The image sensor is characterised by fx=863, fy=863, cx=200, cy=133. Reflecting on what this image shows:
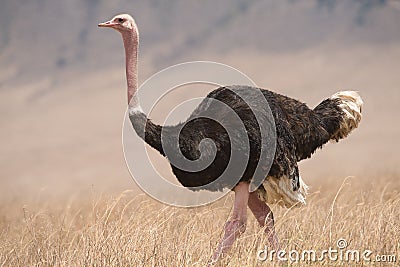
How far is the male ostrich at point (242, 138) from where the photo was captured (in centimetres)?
680

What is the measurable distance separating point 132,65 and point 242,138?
3.51ft

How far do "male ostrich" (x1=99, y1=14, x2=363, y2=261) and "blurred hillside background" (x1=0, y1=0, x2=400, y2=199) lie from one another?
3719 cm

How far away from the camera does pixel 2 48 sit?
79.0 metres

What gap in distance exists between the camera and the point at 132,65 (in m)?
6.98

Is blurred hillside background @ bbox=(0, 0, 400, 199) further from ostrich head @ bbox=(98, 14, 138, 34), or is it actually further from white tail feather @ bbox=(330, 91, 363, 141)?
ostrich head @ bbox=(98, 14, 138, 34)

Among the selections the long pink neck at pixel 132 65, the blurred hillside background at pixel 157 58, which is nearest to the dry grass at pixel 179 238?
the long pink neck at pixel 132 65

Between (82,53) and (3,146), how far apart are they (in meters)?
21.2

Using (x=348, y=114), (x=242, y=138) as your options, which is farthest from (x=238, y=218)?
(x=348, y=114)

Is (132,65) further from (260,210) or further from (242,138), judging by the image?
(260,210)

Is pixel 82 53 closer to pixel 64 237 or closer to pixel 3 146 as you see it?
pixel 3 146

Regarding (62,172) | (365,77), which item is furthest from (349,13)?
(62,172)

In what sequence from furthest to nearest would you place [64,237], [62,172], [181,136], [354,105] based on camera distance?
[62,172] < [354,105] < [64,237] < [181,136]

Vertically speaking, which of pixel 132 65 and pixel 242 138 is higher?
pixel 132 65

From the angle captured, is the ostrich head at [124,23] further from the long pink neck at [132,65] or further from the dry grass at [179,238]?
the dry grass at [179,238]
